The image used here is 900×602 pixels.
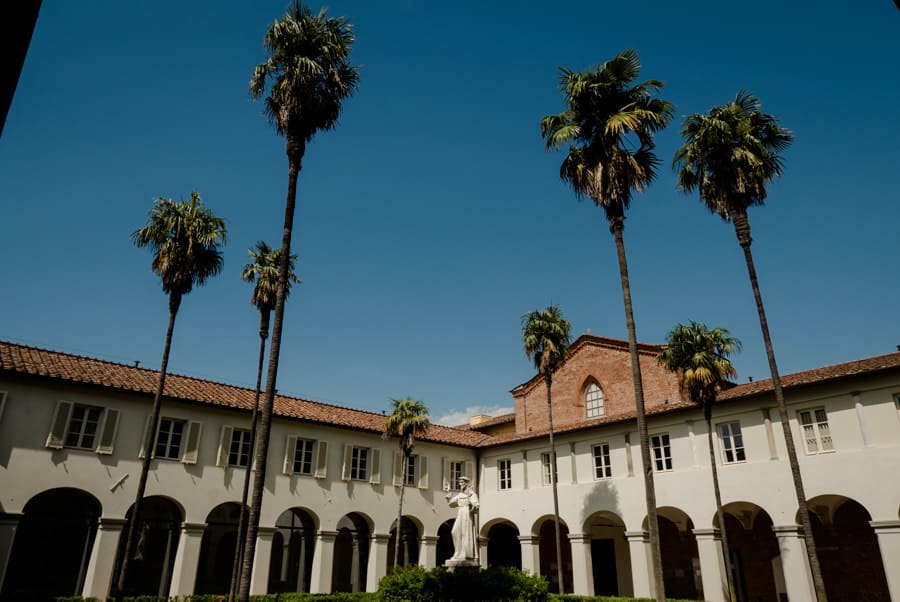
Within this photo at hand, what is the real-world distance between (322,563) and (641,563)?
1379 centimetres

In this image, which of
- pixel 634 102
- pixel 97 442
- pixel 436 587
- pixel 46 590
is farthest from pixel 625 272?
pixel 46 590

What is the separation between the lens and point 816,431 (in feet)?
69.0

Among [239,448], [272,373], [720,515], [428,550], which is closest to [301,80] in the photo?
[272,373]

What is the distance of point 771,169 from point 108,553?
2577 centimetres

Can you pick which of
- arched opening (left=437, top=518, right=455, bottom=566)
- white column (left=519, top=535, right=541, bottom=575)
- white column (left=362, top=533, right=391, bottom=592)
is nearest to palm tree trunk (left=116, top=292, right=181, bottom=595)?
white column (left=362, top=533, right=391, bottom=592)

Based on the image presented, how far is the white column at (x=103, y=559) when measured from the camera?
1964 cm

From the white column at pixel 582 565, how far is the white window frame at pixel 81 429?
20117mm

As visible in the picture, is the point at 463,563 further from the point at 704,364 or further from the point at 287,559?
the point at 287,559

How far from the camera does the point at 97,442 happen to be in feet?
69.6

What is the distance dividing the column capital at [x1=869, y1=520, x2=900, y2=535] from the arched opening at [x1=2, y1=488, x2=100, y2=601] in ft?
106

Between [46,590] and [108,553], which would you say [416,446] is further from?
[46,590]

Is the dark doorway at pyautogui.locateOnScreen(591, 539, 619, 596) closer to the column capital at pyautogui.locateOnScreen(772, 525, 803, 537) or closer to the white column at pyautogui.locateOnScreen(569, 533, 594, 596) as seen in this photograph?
the white column at pyautogui.locateOnScreen(569, 533, 594, 596)

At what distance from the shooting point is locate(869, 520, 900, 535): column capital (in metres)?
18.2

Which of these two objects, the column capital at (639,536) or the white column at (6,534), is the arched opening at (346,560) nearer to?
the column capital at (639,536)
